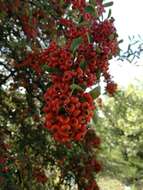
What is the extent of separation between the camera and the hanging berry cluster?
250 cm

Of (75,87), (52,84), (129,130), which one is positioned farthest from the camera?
(129,130)

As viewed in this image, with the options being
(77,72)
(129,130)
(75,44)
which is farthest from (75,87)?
(129,130)

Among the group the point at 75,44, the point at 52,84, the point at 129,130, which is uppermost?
the point at 129,130

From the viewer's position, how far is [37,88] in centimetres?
529

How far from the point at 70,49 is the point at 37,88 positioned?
99.9 inches

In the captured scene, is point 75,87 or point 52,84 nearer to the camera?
point 75,87

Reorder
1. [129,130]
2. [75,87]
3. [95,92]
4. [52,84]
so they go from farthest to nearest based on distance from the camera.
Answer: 1. [129,130]
2. [52,84]
3. [95,92]
4. [75,87]

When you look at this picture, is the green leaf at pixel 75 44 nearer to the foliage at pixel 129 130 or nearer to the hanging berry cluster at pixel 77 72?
the hanging berry cluster at pixel 77 72

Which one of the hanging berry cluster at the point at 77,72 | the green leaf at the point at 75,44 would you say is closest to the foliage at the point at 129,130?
the hanging berry cluster at the point at 77,72

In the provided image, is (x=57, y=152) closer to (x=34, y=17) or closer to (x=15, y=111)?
(x=15, y=111)

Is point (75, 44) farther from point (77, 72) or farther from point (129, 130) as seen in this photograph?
point (129, 130)

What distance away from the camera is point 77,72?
8.77 ft

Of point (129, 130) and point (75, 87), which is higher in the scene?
point (129, 130)

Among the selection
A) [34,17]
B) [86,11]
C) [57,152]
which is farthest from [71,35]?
[57,152]
